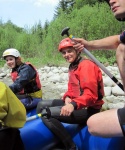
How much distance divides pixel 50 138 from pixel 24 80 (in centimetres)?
137

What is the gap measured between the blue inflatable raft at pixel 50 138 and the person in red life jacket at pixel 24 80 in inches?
41.8

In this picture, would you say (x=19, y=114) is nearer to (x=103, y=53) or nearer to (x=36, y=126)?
(x=36, y=126)

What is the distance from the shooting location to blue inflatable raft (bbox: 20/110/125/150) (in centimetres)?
269

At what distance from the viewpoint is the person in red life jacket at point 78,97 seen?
111 inches

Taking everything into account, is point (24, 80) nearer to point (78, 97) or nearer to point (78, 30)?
point (78, 97)

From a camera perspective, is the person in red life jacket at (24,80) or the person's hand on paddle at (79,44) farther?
the person in red life jacket at (24,80)

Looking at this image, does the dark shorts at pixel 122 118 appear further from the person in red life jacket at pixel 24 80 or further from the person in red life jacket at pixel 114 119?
the person in red life jacket at pixel 24 80

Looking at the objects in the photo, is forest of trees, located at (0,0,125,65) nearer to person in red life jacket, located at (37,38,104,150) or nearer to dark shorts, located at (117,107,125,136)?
person in red life jacket, located at (37,38,104,150)

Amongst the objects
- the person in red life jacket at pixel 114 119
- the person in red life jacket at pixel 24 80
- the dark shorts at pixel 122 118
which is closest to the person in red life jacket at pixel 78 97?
the person in red life jacket at pixel 114 119

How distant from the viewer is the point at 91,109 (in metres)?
3.09

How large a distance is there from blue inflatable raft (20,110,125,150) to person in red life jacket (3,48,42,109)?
1.06 m

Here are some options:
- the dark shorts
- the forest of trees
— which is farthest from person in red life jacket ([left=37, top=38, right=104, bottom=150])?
the forest of trees

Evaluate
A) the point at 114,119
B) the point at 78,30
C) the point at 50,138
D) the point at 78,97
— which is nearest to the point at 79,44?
the point at 78,97

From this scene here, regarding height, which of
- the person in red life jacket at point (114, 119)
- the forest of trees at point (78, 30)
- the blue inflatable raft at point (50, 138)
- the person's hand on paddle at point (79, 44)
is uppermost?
the forest of trees at point (78, 30)
